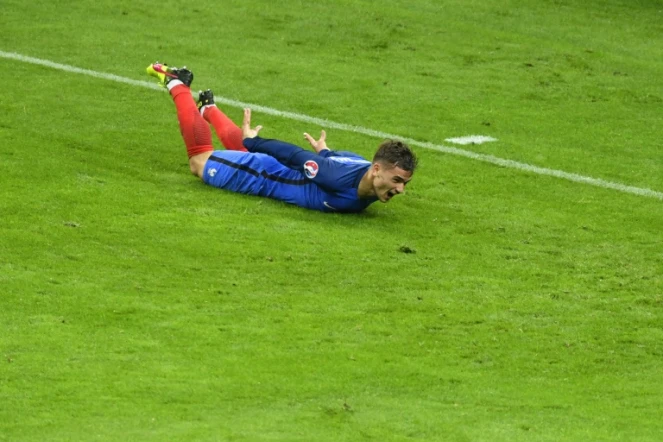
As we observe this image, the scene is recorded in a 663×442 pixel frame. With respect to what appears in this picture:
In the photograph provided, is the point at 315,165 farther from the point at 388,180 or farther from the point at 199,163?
the point at 199,163

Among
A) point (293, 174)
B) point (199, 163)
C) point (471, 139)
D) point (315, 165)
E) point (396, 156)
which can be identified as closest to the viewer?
point (396, 156)

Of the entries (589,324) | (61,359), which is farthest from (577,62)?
(61,359)

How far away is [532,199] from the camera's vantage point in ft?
34.7

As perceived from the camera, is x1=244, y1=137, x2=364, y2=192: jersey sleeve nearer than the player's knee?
Yes

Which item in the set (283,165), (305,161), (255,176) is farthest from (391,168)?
(255,176)

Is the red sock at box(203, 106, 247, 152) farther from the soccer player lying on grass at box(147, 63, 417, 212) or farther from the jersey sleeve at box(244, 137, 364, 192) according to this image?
the jersey sleeve at box(244, 137, 364, 192)

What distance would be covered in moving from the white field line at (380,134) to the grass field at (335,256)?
0.10 m

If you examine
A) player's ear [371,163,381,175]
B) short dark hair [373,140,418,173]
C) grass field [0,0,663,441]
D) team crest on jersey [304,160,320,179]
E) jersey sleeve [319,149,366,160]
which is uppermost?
short dark hair [373,140,418,173]

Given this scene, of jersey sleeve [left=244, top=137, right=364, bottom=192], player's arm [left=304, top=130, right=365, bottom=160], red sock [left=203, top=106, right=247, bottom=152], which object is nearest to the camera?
jersey sleeve [left=244, top=137, right=364, bottom=192]

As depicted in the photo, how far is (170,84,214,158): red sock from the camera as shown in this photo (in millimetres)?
10484

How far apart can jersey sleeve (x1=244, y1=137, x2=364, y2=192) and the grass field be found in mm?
261

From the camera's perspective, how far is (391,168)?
936cm

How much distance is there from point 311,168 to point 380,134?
245 centimetres

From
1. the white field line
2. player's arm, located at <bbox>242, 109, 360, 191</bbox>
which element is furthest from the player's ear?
the white field line
